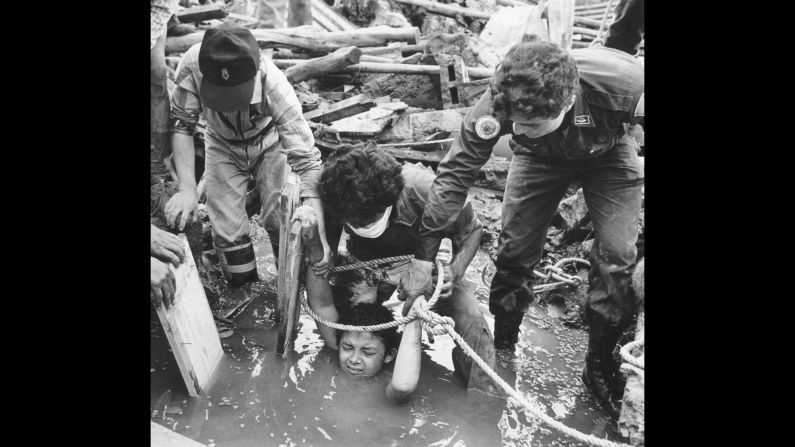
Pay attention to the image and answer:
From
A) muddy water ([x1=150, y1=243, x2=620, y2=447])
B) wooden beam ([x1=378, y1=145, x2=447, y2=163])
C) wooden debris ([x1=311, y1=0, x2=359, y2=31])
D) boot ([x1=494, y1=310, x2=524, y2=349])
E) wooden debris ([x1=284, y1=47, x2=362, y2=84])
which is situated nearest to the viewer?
muddy water ([x1=150, y1=243, x2=620, y2=447])

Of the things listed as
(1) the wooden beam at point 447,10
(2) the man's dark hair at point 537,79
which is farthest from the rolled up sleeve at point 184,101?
(1) the wooden beam at point 447,10

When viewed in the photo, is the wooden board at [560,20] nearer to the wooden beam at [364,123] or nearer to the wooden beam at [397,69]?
the wooden beam at [397,69]

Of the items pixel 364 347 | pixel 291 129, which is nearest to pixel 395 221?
pixel 364 347

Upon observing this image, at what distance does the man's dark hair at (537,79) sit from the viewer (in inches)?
105

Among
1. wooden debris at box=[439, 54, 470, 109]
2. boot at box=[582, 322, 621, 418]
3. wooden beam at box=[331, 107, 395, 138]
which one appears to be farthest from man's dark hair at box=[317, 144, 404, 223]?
wooden debris at box=[439, 54, 470, 109]

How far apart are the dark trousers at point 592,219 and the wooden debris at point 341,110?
3.19 meters

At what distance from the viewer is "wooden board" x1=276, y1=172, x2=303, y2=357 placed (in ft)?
11.0

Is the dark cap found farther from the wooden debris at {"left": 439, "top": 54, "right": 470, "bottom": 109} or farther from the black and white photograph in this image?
the wooden debris at {"left": 439, "top": 54, "right": 470, "bottom": 109}

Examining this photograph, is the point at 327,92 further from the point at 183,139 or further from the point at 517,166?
the point at 517,166

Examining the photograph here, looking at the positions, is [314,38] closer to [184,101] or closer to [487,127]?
[184,101]

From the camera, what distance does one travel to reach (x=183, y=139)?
3.79 m

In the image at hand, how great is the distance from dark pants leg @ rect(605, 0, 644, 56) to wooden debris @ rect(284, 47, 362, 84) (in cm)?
363

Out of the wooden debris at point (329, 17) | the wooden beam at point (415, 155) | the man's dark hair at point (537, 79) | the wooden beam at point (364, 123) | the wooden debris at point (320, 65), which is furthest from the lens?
the wooden debris at point (329, 17)
